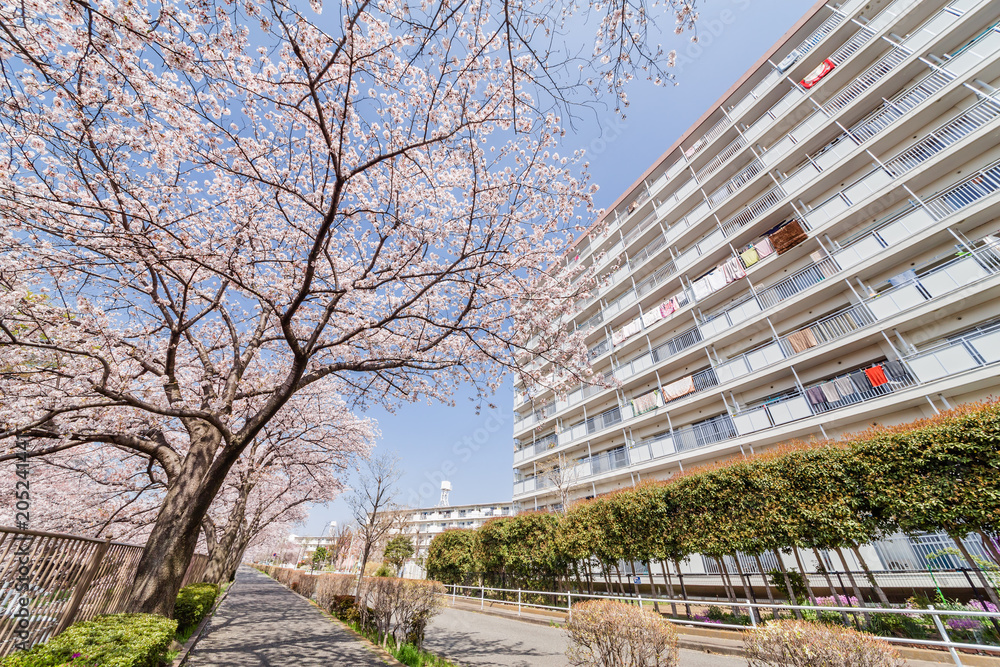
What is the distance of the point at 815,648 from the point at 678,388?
16.4 metres

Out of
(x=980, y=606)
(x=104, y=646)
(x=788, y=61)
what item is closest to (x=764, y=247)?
(x=788, y=61)

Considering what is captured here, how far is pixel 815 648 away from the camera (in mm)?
2865

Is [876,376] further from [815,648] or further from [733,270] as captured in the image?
[815,648]

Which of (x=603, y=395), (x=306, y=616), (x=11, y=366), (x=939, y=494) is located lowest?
(x=306, y=616)

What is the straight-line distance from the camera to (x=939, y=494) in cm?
657

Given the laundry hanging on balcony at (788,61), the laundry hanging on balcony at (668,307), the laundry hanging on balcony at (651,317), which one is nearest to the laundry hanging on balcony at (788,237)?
the laundry hanging on balcony at (668,307)

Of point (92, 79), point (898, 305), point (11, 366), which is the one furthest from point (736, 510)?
point (11, 366)

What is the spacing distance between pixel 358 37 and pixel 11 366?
8154 millimetres

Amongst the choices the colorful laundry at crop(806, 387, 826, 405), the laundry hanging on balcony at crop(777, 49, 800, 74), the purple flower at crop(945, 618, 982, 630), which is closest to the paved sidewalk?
the purple flower at crop(945, 618, 982, 630)

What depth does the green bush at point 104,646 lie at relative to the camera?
10.00ft

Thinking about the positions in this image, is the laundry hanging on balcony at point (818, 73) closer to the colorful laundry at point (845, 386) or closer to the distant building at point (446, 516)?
the colorful laundry at point (845, 386)

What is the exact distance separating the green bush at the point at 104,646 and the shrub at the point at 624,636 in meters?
4.34

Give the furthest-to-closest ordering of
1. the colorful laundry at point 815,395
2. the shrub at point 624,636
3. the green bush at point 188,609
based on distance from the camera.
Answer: the colorful laundry at point 815,395 < the green bush at point 188,609 < the shrub at point 624,636

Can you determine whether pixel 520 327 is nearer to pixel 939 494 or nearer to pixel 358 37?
pixel 358 37
